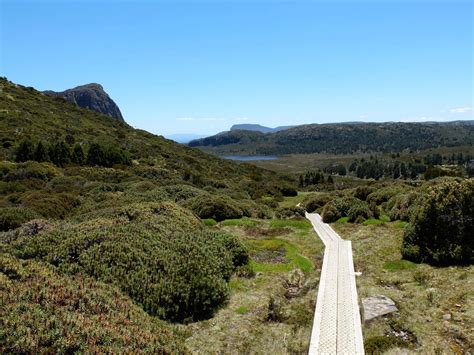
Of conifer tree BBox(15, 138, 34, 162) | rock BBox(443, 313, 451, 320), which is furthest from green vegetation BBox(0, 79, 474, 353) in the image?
conifer tree BBox(15, 138, 34, 162)

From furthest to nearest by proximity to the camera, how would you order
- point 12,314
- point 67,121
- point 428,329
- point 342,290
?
point 67,121
point 342,290
point 428,329
point 12,314

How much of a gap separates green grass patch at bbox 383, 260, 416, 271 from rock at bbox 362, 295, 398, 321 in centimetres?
404

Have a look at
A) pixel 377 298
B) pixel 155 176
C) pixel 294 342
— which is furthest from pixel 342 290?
pixel 155 176

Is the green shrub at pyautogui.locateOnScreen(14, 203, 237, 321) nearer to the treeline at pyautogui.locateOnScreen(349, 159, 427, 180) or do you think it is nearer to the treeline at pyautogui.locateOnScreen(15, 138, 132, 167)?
the treeline at pyautogui.locateOnScreen(15, 138, 132, 167)

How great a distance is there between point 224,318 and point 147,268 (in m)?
2.90

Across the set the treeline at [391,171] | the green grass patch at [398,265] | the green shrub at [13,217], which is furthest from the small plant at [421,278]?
the treeline at [391,171]

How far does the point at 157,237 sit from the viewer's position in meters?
14.1

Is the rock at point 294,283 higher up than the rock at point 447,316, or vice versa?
the rock at point 447,316

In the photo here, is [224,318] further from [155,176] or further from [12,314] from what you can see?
[155,176]

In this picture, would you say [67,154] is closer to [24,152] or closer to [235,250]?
[24,152]

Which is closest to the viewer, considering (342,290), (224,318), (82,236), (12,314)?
(12,314)

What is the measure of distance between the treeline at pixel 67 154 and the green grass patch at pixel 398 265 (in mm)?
40115

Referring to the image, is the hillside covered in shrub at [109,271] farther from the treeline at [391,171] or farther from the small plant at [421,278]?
the treeline at [391,171]

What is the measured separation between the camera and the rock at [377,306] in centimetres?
1189
